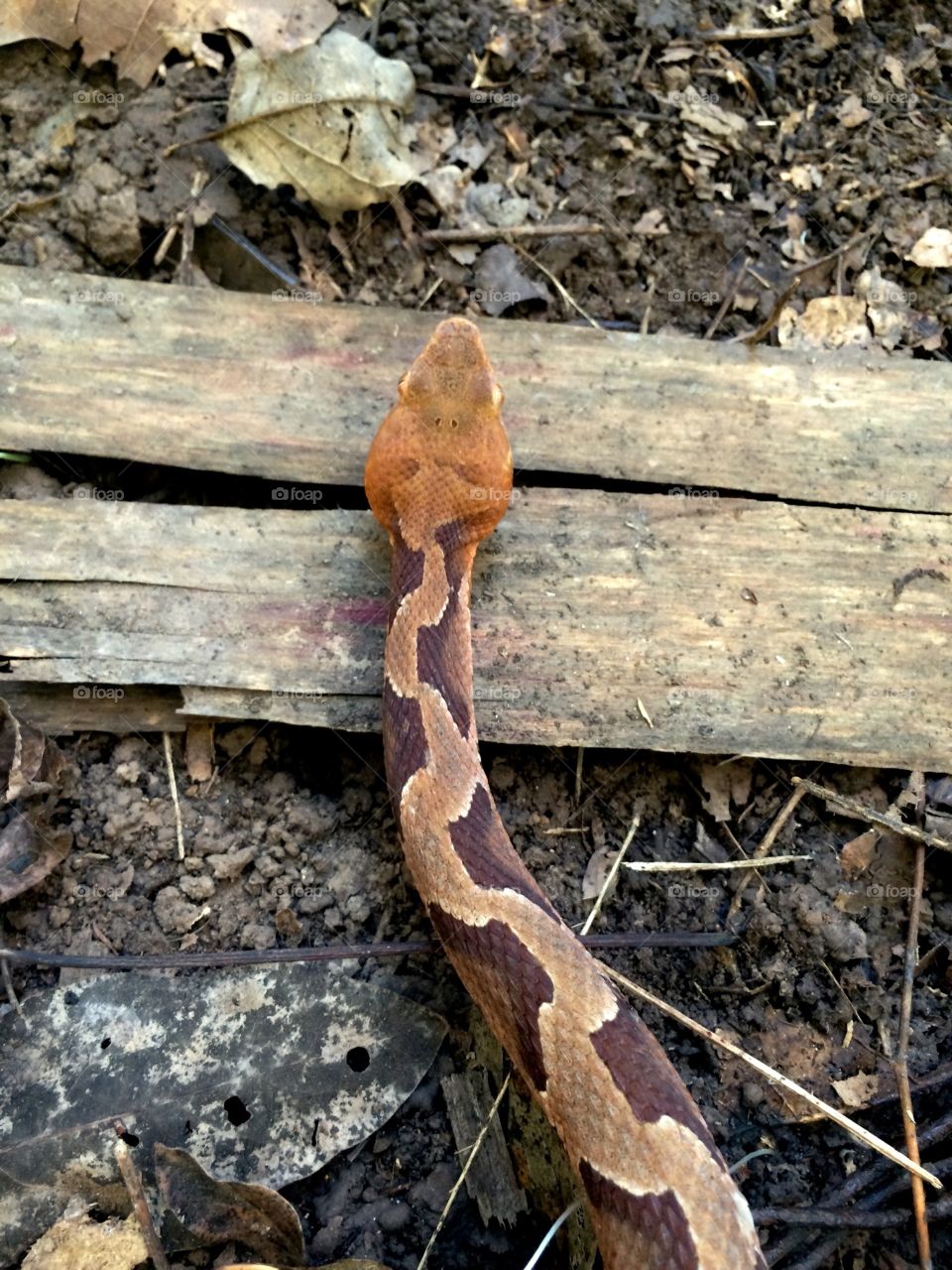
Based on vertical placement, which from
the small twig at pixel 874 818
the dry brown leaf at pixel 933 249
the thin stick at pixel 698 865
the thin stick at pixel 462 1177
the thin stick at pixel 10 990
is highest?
the dry brown leaf at pixel 933 249

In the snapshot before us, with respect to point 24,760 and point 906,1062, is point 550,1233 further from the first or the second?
point 24,760

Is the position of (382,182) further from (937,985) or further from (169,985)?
(937,985)

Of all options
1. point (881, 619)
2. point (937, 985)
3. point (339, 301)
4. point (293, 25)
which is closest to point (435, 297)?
point (339, 301)

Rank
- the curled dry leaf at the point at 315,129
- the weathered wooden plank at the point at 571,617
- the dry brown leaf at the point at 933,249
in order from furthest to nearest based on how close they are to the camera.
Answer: the dry brown leaf at the point at 933,249 < the curled dry leaf at the point at 315,129 < the weathered wooden plank at the point at 571,617

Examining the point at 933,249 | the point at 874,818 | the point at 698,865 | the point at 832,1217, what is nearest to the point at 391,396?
the point at 698,865

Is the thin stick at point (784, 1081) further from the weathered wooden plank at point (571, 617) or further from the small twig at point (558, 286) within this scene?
the small twig at point (558, 286)

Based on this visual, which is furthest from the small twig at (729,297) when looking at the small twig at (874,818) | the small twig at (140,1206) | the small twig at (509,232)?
the small twig at (140,1206)

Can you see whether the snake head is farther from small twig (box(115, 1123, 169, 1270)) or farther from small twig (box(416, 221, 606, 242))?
small twig (box(115, 1123, 169, 1270))
